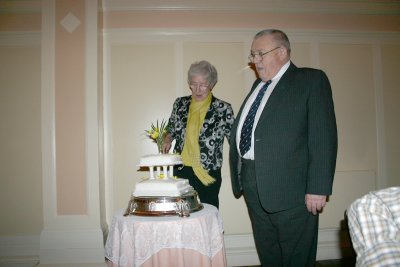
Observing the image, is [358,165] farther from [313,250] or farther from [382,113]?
[313,250]

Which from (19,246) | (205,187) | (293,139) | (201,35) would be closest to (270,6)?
(201,35)

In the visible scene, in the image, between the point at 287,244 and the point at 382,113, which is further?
the point at 382,113

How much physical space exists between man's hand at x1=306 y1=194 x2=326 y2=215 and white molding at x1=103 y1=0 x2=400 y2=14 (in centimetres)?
221

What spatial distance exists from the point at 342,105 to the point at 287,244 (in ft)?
6.39

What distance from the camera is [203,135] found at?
2.41m

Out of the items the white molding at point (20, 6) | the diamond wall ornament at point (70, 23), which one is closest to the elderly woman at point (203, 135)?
the diamond wall ornament at point (70, 23)

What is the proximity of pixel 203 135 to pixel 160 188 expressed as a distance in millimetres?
780

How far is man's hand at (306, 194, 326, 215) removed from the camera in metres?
1.65

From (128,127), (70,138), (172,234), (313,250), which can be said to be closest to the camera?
(172,234)

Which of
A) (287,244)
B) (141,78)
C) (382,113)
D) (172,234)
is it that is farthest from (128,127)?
(382,113)

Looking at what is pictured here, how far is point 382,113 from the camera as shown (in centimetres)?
316

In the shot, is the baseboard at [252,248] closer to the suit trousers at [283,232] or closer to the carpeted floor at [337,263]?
the carpeted floor at [337,263]
